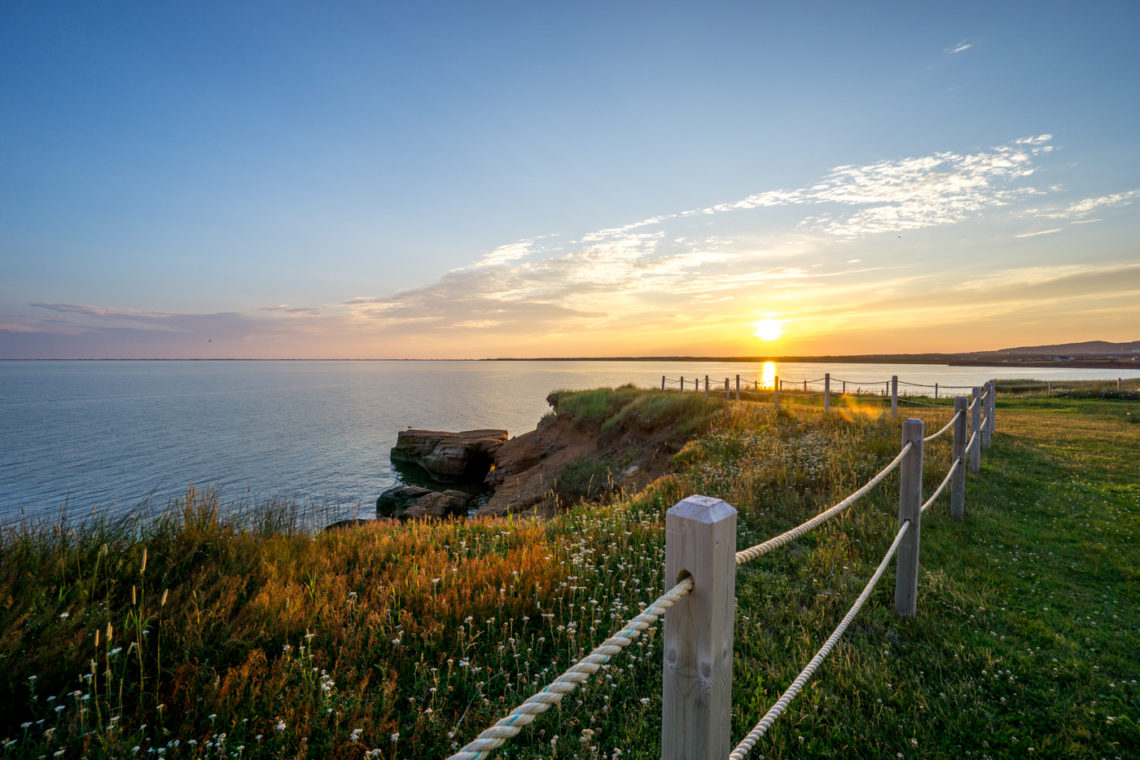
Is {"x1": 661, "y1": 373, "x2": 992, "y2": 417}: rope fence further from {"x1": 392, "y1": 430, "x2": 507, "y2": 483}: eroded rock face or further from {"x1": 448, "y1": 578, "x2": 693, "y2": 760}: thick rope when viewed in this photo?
{"x1": 448, "y1": 578, "x2": 693, "y2": 760}: thick rope

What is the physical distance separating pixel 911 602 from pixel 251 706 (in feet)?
17.4

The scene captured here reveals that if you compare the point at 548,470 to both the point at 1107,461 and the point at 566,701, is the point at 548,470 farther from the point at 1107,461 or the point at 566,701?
the point at 566,701

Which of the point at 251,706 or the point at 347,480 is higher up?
the point at 251,706

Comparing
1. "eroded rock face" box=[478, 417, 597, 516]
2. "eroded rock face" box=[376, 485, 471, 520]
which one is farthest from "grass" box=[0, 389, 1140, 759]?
"eroded rock face" box=[478, 417, 597, 516]

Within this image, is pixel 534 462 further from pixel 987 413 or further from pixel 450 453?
pixel 987 413

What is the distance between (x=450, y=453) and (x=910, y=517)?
24885 millimetres

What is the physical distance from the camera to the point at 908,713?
326cm

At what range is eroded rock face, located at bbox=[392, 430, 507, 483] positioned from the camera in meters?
26.9

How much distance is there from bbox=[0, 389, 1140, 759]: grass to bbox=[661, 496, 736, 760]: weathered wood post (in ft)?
5.26

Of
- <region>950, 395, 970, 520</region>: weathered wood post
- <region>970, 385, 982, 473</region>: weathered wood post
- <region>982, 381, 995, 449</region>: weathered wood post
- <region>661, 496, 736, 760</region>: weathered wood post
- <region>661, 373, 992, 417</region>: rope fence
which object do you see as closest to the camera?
<region>661, 496, 736, 760</region>: weathered wood post

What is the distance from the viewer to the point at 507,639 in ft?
13.0

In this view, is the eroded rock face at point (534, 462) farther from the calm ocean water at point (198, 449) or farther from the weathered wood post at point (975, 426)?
the weathered wood post at point (975, 426)

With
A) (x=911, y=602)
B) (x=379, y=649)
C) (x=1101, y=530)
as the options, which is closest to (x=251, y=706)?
(x=379, y=649)

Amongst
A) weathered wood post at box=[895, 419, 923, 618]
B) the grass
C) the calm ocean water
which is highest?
weathered wood post at box=[895, 419, 923, 618]
